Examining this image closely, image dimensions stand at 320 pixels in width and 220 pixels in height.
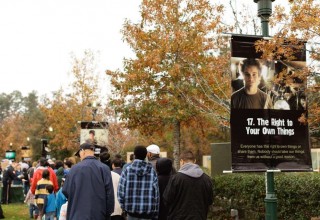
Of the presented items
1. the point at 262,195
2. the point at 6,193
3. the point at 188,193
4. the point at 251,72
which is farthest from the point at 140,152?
the point at 6,193

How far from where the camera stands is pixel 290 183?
9844mm

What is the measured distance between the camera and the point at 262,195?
35.0 feet

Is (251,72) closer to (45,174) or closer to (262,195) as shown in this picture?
(262,195)

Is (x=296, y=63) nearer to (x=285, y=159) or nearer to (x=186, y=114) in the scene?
(x=285, y=159)

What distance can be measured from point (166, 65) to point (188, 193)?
14.3 m

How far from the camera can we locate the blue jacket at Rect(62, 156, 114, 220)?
6.25m

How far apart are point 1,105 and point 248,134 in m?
105

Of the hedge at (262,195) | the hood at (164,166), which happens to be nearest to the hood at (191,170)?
the hood at (164,166)

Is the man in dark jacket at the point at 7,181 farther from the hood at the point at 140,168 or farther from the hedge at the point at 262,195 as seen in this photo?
the hood at the point at 140,168

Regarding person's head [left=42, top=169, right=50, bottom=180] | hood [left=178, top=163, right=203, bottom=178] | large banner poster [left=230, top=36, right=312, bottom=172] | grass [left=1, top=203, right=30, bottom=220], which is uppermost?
large banner poster [left=230, top=36, right=312, bottom=172]

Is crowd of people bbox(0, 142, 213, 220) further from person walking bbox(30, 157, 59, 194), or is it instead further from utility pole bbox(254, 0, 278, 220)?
person walking bbox(30, 157, 59, 194)

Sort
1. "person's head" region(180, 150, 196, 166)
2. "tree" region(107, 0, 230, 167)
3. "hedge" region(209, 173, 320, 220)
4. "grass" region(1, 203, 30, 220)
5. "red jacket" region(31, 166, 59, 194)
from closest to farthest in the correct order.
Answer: "person's head" region(180, 150, 196, 166), "hedge" region(209, 173, 320, 220), "red jacket" region(31, 166, 59, 194), "grass" region(1, 203, 30, 220), "tree" region(107, 0, 230, 167)

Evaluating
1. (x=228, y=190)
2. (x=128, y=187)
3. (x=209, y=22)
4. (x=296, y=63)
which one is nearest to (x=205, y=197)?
(x=128, y=187)

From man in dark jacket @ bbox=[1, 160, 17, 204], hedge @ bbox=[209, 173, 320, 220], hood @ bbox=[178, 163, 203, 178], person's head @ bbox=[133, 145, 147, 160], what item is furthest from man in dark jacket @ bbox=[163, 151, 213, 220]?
man in dark jacket @ bbox=[1, 160, 17, 204]
